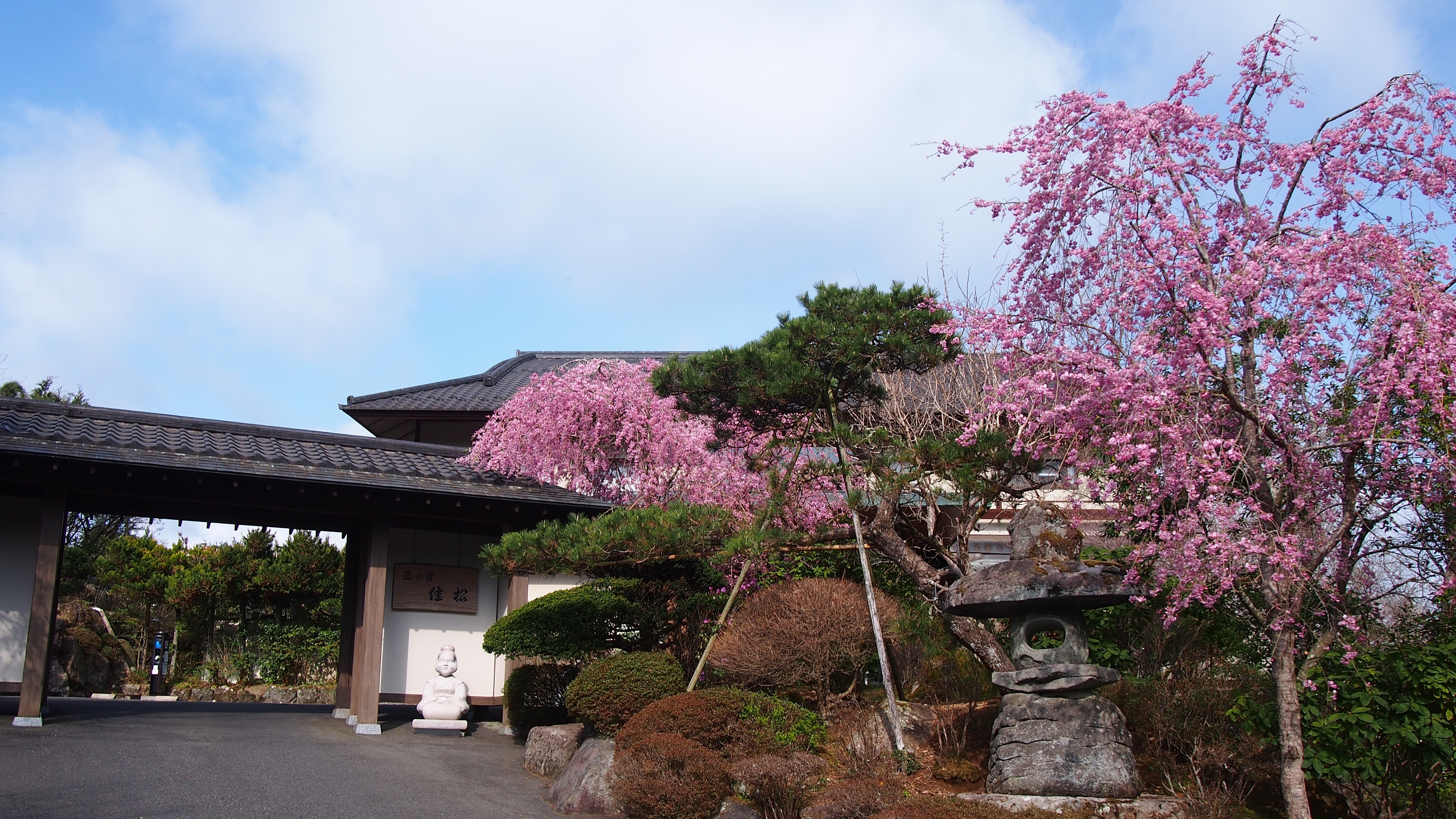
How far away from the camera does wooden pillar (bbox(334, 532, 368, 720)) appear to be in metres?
12.4

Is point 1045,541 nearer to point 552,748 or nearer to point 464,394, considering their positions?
point 552,748

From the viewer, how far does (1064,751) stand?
6.80 meters

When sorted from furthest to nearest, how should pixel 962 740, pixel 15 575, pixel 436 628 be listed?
pixel 436 628 < pixel 15 575 < pixel 962 740

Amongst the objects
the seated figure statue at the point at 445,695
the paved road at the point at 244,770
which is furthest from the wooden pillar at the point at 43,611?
the seated figure statue at the point at 445,695

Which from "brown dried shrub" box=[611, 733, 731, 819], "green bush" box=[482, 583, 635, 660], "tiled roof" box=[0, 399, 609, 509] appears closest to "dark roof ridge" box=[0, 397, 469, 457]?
"tiled roof" box=[0, 399, 609, 509]

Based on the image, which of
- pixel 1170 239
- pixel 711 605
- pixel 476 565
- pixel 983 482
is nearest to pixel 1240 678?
pixel 983 482

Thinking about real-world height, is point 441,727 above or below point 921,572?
below

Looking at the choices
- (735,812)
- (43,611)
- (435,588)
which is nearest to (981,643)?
(735,812)

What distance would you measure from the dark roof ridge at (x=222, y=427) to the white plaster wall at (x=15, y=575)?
105 cm

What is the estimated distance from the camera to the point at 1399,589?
22.7ft

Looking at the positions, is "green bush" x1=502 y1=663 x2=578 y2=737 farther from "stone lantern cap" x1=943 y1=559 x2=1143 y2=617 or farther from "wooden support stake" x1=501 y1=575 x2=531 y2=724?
"stone lantern cap" x1=943 y1=559 x2=1143 y2=617

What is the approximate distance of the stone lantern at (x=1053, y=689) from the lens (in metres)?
6.76

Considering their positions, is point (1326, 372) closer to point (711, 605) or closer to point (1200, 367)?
point (1200, 367)

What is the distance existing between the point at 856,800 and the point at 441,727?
633cm
